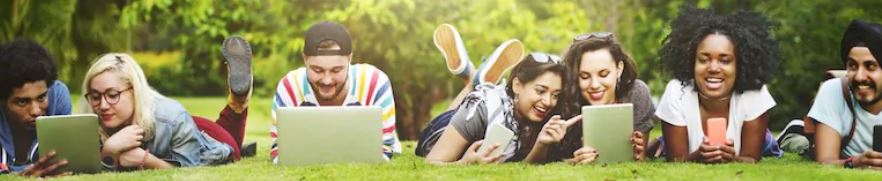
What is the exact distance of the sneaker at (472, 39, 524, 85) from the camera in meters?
9.01

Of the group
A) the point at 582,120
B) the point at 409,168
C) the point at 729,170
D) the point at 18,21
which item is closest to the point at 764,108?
the point at 729,170

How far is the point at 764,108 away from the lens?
7695mm

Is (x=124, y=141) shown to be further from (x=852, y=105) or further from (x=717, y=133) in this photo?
(x=852, y=105)

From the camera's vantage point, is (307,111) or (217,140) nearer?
(307,111)

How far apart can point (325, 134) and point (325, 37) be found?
26.5 inches

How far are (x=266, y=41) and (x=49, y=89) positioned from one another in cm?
740

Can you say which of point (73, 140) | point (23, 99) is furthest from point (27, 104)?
point (73, 140)

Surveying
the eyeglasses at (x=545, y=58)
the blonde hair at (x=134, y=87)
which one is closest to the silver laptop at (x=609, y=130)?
the eyeglasses at (x=545, y=58)

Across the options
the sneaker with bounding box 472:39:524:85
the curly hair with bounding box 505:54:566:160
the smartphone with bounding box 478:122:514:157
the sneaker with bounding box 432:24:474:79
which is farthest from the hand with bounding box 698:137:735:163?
the sneaker with bounding box 432:24:474:79

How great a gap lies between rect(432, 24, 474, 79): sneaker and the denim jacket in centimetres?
192

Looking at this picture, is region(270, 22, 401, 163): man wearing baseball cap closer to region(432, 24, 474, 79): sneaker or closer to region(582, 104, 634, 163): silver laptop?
region(432, 24, 474, 79): sneaker

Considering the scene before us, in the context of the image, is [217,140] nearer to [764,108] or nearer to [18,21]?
[764,108]

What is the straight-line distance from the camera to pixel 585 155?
24.8 feet

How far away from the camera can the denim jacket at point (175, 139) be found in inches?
307
